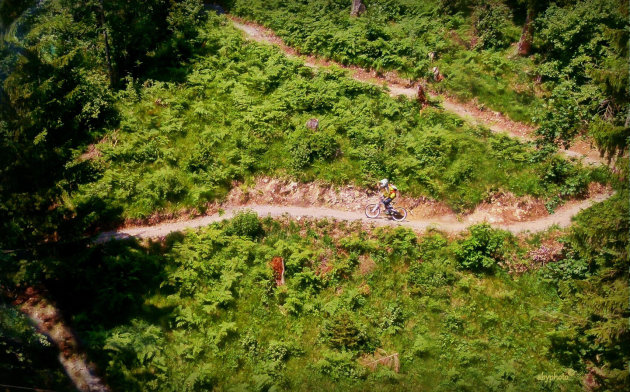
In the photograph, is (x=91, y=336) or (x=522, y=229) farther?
(x=522, y=229)

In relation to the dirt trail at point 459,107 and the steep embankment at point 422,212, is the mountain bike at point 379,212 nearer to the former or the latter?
the steep embankment at point 422,212

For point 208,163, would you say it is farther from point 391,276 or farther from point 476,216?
point 476,216

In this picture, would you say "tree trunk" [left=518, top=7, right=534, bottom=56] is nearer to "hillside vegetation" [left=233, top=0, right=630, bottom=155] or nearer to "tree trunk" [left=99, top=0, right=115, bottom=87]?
"hillside vegetation" [left=233, top=0, right=630, bottom=155]

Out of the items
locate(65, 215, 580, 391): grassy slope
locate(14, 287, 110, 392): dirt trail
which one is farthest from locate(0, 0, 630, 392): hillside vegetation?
locate(14, 287, 110, 392): dirt trail

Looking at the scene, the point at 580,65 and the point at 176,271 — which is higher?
the point at 580,65

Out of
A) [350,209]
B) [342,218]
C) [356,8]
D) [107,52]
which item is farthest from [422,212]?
[107,52]

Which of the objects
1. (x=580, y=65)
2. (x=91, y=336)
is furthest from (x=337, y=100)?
(x=91, y=336)
